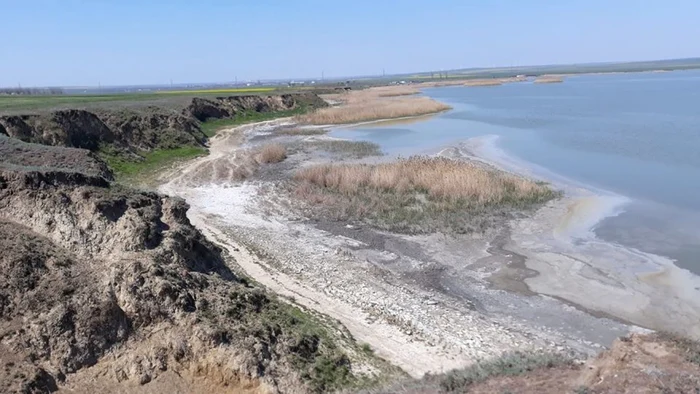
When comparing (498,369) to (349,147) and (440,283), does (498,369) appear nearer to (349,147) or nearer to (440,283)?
(440,283)

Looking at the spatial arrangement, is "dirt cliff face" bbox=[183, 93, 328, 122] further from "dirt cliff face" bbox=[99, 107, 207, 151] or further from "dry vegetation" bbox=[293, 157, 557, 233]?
"dry vegetation" bbox=[293, 157, 557, 233]

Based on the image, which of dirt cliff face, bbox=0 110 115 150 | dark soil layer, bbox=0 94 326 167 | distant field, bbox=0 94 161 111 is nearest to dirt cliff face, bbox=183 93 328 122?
dark soil layer, bbox=0 94 326 167

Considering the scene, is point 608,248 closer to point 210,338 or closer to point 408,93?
point 210,338

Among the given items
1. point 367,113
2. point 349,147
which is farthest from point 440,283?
point 367,113

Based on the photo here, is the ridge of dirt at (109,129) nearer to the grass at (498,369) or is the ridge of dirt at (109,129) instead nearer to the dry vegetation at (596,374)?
the grass at (498,369)

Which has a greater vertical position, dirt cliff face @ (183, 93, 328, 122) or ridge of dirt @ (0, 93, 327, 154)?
ridge of dirt @ (0, 93, 327, 154)
